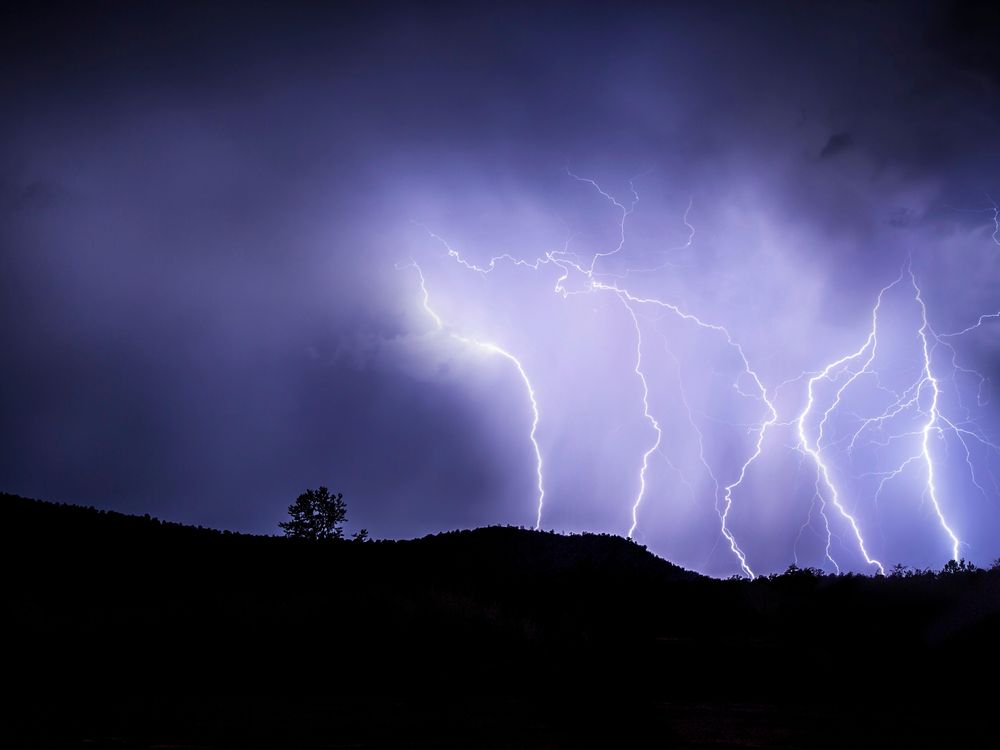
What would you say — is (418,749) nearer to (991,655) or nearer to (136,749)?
(136,749)

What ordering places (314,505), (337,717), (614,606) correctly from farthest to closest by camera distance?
(314,505), (614,606), (337,717)

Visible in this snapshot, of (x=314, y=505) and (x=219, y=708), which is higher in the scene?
(x=314, y=505)

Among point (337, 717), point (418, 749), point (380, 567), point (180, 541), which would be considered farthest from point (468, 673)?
point (180, 541)

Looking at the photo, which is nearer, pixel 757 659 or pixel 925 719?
pixel 925 719

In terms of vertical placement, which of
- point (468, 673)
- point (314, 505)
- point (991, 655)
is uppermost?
point (314, 505)

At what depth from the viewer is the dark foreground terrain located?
10.1ft

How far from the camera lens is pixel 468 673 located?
20.9 feet

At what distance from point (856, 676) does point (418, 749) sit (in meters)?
5.77

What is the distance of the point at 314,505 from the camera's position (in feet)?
140

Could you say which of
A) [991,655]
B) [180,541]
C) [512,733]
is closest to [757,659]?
[991,655]

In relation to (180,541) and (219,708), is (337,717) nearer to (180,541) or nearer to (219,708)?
(219,708)

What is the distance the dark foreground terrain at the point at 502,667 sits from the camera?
3082 mm

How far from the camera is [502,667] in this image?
655 cm

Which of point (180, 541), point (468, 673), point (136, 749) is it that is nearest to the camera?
point (136, 749)
